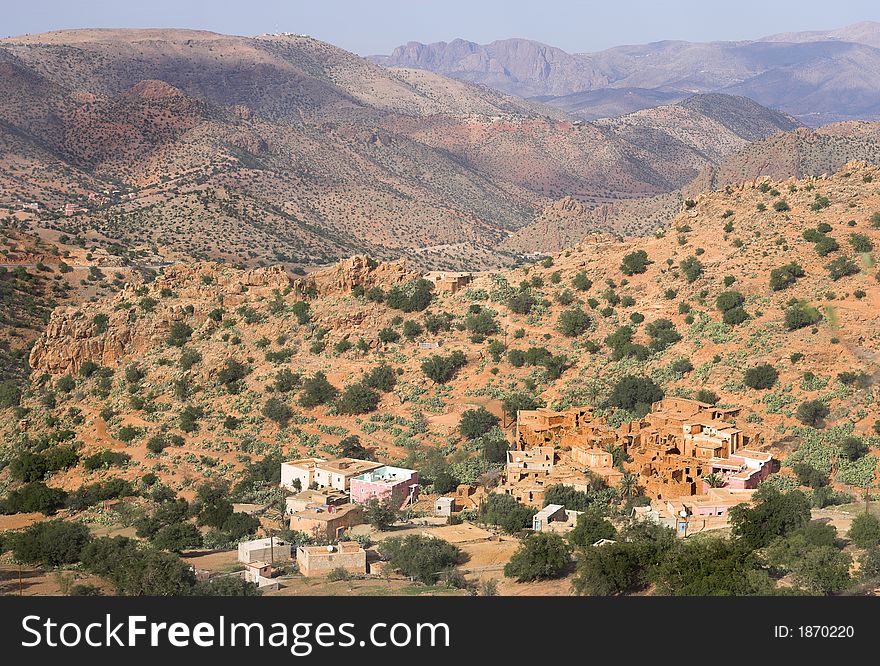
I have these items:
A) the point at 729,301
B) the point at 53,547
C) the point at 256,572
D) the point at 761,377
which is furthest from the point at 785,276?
the point at 53,547

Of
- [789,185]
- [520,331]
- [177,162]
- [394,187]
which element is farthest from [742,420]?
[394,187]

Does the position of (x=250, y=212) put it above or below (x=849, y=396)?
above

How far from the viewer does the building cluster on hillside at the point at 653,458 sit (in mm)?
35438

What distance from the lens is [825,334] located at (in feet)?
144

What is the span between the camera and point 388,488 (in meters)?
38.4

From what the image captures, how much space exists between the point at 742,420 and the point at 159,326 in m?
24.3

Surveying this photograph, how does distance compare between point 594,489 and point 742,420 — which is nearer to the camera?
point 594,489

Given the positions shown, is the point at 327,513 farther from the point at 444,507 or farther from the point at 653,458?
the point at 653,458

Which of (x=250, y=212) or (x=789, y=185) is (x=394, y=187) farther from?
(x=789, y=185)

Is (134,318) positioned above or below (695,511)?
above

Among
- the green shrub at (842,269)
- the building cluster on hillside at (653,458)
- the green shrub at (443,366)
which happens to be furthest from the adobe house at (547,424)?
the green shrub at (842,269)

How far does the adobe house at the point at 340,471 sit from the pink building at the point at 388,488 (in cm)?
33

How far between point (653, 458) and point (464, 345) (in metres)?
13.7

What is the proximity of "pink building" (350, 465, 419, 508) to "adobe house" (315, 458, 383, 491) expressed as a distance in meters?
0.33
